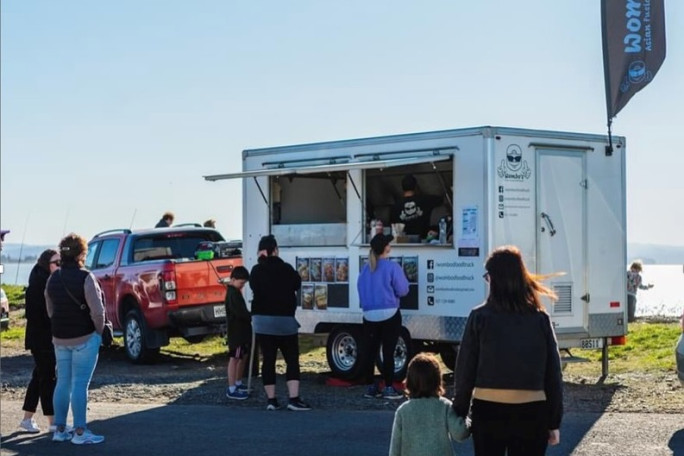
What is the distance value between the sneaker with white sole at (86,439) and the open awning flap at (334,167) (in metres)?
5.03

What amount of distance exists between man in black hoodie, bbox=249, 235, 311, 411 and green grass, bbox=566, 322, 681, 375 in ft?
15.4

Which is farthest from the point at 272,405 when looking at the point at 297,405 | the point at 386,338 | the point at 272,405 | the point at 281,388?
the point at 281,388

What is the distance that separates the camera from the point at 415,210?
13.9 metres

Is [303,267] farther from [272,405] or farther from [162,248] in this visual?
[162,248]

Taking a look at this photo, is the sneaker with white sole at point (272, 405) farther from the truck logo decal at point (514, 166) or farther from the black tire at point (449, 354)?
the truck logo decal at point (514, 166)

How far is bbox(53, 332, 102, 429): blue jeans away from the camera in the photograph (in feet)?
31.6

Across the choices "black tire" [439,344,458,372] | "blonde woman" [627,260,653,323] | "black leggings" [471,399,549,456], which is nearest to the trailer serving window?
"black tire" [439,344,458,372]

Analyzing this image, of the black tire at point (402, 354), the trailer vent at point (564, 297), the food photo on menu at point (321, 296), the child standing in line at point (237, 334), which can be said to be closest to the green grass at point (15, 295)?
the food photo on menu at point (321, 296)

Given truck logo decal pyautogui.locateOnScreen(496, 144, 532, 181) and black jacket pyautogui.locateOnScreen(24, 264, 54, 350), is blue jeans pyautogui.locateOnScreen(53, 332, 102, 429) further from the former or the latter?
truck logo decal pyautogui.locateOnScreen(496, 144, 532, 181)

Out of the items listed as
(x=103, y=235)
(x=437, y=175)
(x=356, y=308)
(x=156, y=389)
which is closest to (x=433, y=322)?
(x=356, y=308)

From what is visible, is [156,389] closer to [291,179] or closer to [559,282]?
[291,179]

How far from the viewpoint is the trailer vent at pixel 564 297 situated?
514 inches

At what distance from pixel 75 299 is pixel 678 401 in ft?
20.3

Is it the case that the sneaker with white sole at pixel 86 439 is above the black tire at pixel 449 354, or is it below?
below
